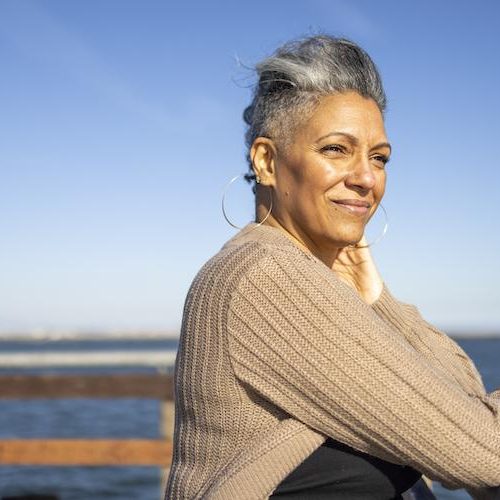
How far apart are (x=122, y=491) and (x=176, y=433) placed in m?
7.97

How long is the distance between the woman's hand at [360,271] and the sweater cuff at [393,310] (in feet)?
0.09

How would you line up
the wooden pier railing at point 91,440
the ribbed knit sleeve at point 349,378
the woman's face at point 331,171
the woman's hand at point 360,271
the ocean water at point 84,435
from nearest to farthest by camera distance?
1. the ribbed knit sleeve at point 349,378
2. the woman's face at point 331,171
3. the woman's hand at point 360,271
4. the wooden pier railing at point 91,440
5. the ocean water at point 84,435

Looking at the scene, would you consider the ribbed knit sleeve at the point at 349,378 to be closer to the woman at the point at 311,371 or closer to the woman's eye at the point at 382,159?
the woman at the point at 311,371

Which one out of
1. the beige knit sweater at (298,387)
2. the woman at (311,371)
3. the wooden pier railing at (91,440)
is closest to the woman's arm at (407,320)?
the woman at (311,371)

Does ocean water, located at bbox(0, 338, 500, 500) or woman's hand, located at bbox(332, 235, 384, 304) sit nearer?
woman's hand, located at bbox(332, 235, 384, 304)

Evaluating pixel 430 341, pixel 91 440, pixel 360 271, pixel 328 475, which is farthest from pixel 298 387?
pixel 91 440

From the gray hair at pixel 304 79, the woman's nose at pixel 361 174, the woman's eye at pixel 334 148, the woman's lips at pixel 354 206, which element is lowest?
the woman's lips at pixel 354 206

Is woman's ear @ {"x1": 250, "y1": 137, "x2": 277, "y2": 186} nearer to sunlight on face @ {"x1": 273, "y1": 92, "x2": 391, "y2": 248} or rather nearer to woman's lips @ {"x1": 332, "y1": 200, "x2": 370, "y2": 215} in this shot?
sunlight on face @ {"x1": 273, "y1": 92, "x2": 391, "y2": 248}

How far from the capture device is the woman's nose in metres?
1.54

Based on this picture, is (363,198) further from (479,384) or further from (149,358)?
(149,358)

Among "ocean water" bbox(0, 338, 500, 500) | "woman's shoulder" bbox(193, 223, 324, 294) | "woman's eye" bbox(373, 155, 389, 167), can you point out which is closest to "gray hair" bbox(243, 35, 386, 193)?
"woman's eye" bbox(373, 155, 389, 167)

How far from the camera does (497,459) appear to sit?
123cm

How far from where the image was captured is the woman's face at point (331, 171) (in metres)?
1.50

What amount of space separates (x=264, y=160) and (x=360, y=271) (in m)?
0.51
